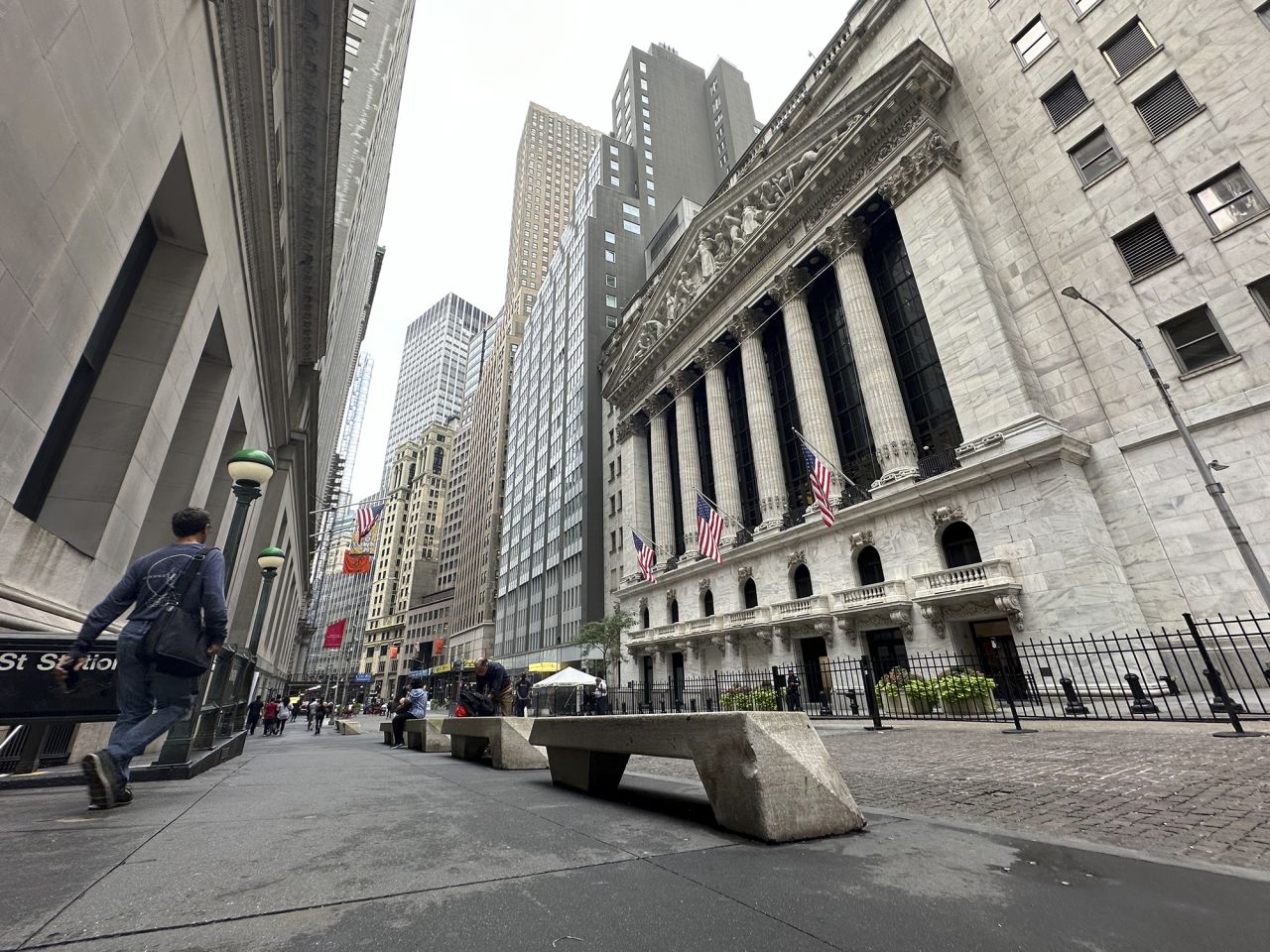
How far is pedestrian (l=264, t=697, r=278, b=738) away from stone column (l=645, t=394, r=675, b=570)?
77.6 ft

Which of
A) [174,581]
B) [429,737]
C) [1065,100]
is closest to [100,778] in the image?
[174,581]

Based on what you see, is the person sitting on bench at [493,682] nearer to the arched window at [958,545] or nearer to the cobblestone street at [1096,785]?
the cobblestone street at [1096,785]

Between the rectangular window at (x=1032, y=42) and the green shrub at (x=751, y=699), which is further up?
the rectangular window at (x=1032, y=42)

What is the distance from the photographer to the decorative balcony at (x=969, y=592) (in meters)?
18.7

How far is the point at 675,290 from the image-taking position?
43.9m

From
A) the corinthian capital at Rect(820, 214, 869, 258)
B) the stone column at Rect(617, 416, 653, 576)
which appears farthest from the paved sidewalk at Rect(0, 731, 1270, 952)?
the stone column at Rect(617, 416, 653, 576)

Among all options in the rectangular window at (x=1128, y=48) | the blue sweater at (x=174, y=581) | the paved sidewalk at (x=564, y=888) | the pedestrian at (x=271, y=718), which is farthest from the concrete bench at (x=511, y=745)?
the rectangular window at (x=1128, y=48)

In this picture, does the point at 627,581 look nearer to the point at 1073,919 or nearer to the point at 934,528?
the point at 934,528

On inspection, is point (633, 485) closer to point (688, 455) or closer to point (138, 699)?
point (688, 455)

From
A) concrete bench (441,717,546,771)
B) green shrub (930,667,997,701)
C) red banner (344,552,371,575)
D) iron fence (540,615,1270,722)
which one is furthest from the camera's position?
red banner (344,552,371,575)

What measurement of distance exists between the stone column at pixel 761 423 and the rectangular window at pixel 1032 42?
1665 centimetres

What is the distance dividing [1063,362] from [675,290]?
93.7 ft

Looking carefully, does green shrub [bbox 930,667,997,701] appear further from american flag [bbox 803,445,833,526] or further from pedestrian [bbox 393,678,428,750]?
pedestrian [bbox 393,678,428,750]

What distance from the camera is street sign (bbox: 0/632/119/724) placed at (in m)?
4.86
